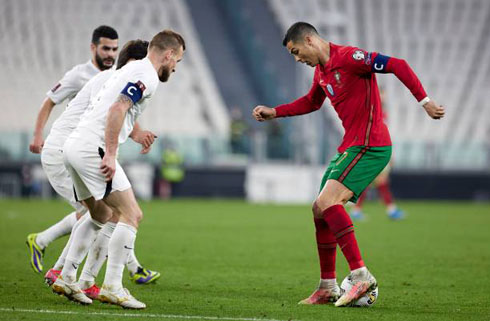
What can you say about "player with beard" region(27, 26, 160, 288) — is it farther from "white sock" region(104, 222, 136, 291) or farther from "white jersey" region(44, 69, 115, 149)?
Result: "white sock" region(104, 222, 136, 291)

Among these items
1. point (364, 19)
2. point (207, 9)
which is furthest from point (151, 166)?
point (364, 19)

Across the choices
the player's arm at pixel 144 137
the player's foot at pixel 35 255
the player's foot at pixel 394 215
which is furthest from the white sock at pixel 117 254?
the player's foot at pixel 394 215

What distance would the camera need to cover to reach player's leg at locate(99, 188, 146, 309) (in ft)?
21.0

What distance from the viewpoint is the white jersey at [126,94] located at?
246 inches

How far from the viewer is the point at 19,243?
12.3 metres

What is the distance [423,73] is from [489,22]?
402cm

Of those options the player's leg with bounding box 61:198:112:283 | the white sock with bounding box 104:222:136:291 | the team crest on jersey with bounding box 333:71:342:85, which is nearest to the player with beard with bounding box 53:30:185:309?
the white sock with bounding box 104:222:136:291

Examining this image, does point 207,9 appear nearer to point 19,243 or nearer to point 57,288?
point 19,243

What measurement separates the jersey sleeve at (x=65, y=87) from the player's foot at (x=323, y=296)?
297cm

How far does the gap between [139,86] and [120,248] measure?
117cm

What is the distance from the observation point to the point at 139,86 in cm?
624

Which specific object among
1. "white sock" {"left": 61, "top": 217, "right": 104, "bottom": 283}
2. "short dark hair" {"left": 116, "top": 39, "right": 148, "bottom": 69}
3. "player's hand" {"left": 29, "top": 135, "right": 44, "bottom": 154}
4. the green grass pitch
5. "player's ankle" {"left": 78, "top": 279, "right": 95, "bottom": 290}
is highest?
"short dark hair" {"left": 116, "top": 39, "right": 148, "bottom": 69}

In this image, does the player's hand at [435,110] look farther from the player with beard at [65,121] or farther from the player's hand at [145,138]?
the player with beard at [65,121]

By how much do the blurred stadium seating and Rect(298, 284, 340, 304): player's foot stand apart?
2681 cm
